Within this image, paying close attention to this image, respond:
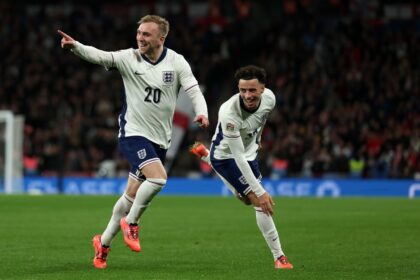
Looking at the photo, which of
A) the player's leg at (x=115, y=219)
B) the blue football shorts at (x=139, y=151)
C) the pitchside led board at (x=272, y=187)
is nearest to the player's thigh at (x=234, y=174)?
the blue football shorts at (x=139, y=151)

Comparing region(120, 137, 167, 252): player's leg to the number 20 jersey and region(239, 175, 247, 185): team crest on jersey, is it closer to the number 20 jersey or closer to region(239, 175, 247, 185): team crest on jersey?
the number 20 jersey

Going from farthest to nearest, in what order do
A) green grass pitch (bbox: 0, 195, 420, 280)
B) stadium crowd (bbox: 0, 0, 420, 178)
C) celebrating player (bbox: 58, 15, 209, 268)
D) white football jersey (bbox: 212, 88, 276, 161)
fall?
stadium crowd (bbox: 0, 0, 420, 178)
white football jersey (bbox: 212, 88, 276, 161)
celebrating player (bbox: 58, 15, 209, 268)
green grass pitch (bbox: 0, 195, 420, 280)

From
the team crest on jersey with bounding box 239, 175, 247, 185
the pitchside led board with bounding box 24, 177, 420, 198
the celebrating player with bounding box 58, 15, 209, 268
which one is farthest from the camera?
the pitchside led board with bounding box 24, 177, 420, 198

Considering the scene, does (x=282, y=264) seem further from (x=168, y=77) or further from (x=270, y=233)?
(x=168, y=77)

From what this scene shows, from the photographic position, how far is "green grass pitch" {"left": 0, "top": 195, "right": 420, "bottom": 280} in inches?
370

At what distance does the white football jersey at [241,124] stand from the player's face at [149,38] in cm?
89

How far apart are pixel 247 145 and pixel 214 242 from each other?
3.22m

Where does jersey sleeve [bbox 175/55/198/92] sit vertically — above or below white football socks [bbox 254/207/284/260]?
above

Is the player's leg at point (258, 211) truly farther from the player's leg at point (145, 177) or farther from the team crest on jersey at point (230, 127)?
the player's leg at point (145, 177)

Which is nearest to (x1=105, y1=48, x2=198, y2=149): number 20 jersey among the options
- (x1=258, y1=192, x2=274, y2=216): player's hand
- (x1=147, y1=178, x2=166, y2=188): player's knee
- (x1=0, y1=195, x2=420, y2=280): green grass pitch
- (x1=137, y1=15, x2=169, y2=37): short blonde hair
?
(x1=137, y1=15, x2=169, y2=37): short blonde hair

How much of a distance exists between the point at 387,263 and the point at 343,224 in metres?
6.02

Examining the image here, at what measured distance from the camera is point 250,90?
9500 millimetres

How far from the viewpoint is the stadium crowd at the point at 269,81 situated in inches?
1104

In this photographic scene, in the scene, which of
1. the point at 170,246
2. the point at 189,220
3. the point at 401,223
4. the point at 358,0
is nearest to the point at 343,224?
the point at 401,223
